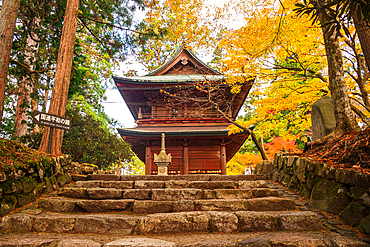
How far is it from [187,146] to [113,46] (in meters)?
6.77

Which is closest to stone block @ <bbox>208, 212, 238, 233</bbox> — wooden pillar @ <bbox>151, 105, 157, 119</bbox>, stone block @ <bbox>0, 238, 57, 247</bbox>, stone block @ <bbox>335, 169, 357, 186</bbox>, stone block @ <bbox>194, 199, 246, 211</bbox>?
stone block @ <bbox>194, 199, 246, 211</bbox>

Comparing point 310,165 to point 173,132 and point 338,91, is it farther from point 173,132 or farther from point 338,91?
point 173,132

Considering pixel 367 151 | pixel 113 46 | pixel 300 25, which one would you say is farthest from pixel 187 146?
pixel 367 151

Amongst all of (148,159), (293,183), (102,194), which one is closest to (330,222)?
(293,183)

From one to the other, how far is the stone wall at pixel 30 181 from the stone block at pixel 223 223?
327 centimetres

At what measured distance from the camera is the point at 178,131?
1242 cm

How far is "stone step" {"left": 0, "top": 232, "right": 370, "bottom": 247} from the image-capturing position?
8.86 feet

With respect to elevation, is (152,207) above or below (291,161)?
below

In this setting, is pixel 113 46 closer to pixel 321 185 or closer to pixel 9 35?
pixel 9 35

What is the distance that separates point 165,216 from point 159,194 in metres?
0.94

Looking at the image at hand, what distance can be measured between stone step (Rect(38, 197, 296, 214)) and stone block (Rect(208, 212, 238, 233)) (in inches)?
20.7

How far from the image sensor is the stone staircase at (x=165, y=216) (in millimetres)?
3275

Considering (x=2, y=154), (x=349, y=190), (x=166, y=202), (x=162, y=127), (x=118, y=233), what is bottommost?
(x=118, y=233)

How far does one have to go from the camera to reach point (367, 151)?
357 cm
